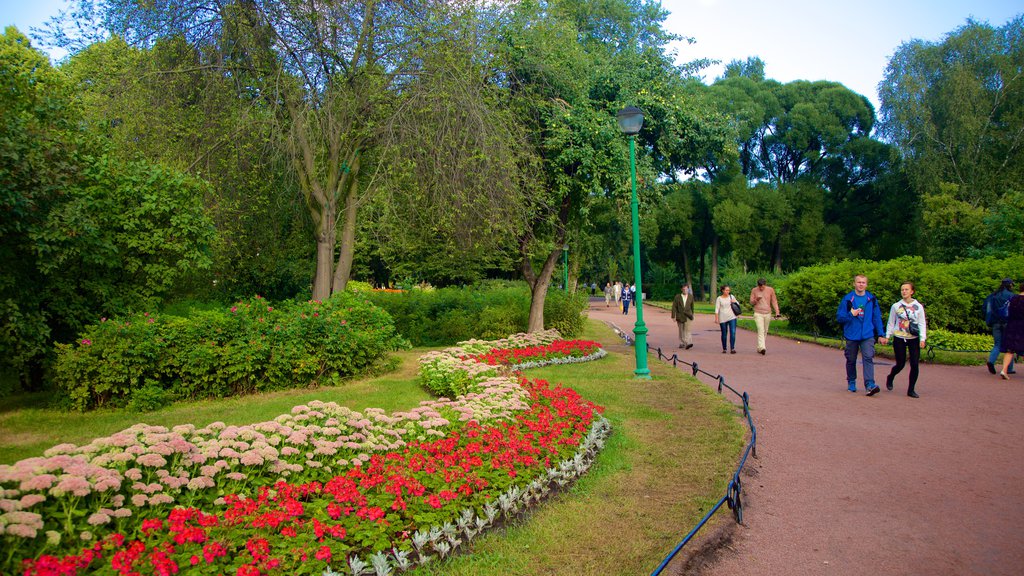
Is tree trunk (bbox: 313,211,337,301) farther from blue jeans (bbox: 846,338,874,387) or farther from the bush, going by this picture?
the bush

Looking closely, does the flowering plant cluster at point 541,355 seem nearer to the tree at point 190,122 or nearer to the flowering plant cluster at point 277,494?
the tree at point 190,122

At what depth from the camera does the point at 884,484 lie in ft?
18.3

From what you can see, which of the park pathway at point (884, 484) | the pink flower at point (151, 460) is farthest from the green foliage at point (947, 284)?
the pink flower at point (151, 460)

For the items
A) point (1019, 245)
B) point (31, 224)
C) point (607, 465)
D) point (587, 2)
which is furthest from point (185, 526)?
point (1019, 245)

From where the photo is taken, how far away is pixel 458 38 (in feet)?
41.6

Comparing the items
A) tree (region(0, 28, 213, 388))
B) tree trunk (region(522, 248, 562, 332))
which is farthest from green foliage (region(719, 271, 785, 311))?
tree (region(0, 28, 213, 388))

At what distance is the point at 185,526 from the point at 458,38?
10972mm

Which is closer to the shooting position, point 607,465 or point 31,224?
point 607,465

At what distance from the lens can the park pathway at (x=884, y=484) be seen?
4.16m

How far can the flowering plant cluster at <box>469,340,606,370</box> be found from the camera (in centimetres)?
1252

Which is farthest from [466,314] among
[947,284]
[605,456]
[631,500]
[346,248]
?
[631,500]

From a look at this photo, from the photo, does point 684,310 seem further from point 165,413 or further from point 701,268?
point 701,268

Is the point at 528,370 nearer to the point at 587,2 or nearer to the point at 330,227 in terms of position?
the point at 330,227

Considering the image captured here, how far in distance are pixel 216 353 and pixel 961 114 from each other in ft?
121
